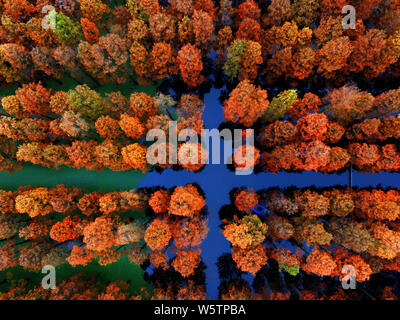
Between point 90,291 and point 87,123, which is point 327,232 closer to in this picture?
point 90,291

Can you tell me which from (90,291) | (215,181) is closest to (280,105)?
(215,181)

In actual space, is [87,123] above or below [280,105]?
below

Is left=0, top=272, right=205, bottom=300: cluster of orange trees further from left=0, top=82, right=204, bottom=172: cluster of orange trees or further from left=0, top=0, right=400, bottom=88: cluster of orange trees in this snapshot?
left=0, top=0, right=400, bottom=88: cluster of orange trees

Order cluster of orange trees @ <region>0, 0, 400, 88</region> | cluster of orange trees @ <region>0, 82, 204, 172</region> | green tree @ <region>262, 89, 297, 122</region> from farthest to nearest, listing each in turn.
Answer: cluster of orange trees @ <region>0, 82, 204, 172</region>
cluster of orange trees @ <region>0, 0, 400, 88</region>
green tree @ <region>262, 89, 297, 122</region>

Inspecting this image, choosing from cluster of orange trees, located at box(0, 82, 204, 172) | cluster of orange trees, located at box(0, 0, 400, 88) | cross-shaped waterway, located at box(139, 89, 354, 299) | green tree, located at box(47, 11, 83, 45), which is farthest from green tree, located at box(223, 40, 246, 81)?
green tree, located at box(47, 11, 83, 45)

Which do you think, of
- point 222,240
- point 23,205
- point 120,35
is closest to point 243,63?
point 120,35

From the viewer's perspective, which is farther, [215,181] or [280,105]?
[215,181]
